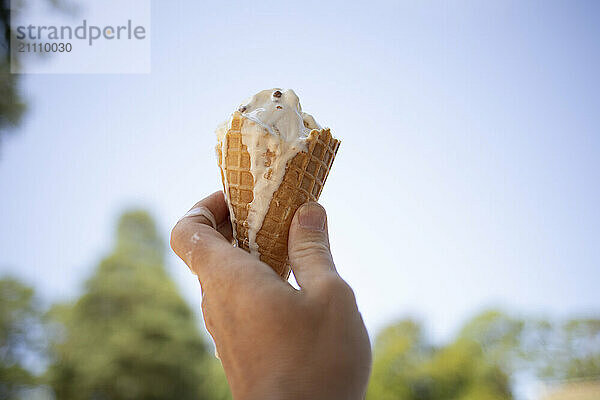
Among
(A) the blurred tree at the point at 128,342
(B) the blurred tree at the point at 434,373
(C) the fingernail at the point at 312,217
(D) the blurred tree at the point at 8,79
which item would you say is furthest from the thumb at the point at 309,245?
(B) the blurred tree at the point at 434,373

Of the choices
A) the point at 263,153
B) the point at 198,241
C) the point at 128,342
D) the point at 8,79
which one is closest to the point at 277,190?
the point at 263,153

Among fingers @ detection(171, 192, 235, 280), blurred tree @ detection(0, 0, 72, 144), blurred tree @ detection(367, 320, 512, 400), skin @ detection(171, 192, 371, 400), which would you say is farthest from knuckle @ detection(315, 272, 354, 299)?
blurred tree @ detection(367, 320, 512, 400)

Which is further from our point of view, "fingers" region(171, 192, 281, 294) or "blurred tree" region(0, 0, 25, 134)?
"blurred tree" region(0, 0, 25, 134)

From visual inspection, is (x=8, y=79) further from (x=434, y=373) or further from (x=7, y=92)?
(x=434, y=373)

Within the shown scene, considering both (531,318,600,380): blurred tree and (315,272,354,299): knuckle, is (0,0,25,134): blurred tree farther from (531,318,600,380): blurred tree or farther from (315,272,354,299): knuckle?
(531,318,600,380): blurred tree

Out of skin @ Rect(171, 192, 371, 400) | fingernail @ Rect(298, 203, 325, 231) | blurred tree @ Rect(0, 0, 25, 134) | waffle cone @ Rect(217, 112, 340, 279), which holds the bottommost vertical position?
skin @ Rect(171, 192, 371, 400)

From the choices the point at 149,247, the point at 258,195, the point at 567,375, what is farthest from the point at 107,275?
the point at 258,195
